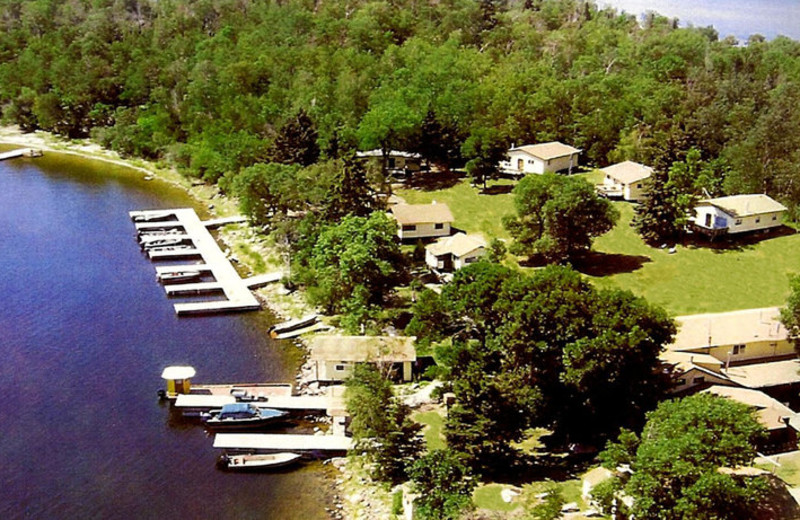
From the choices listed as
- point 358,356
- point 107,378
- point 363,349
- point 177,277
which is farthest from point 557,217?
point 107,378

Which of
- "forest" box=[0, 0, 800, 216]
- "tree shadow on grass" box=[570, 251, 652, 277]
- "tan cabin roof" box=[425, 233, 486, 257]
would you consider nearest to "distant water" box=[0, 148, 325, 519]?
"tan cabin roof" box=[425, 233, 486, 257]

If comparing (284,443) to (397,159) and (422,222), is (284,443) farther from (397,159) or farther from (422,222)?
(397,159)

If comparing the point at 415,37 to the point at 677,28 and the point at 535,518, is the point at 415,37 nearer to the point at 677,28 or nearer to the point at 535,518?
the point at 677,28

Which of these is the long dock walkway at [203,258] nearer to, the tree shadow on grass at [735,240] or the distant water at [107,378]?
the distant water at [107,378]

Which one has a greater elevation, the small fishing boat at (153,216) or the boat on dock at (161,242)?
the small fishing boat at (153,216)

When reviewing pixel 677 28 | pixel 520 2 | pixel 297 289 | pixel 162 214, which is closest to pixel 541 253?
pixel 297 289

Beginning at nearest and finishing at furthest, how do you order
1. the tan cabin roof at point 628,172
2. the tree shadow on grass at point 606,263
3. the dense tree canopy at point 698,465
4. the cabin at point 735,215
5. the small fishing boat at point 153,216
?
1. the dense tree canopy at point 698,465
2. the tree shadow on grass at point 606,263
3. the cabin at point 735,215
4. the tan cabin roof at point 628,172
5. the small fishing boat at point 153,216

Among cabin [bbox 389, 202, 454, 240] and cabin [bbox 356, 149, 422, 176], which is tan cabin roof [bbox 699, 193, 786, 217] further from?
cabin [bbox 356, 149, 422, 176]

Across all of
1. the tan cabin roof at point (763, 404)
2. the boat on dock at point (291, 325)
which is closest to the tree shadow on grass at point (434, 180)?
the boat on dock at point (291, 325)
